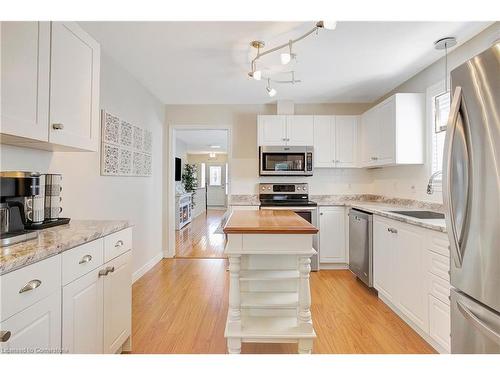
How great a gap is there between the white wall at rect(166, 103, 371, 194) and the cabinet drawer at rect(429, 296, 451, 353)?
247 cm

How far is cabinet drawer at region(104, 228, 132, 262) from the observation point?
151 centimetres

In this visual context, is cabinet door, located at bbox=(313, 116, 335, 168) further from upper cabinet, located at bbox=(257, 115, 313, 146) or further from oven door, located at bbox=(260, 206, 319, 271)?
oven door, located at bbox=(260, 206, 319, 271)

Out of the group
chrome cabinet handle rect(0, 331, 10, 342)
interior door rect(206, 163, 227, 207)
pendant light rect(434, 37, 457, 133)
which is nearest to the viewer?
chrome cabinet handle rect(0, 331, 10, 342)

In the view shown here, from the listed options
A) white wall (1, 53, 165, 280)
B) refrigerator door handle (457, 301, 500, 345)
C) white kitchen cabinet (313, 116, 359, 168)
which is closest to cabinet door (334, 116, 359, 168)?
white kitchen cabinet (313, 116, 359, 168)

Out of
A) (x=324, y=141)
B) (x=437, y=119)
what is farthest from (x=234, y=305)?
(x=324, y=141)

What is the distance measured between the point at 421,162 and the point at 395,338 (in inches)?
72.8

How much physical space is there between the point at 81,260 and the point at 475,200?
1.76m

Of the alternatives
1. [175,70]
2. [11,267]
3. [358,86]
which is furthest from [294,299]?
[358,86]

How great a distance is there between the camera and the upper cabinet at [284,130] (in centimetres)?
390

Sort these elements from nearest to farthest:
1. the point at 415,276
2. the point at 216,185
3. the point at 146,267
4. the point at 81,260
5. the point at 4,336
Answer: the point at 4,336 → the point at 81,260 → the point at 415,276 → the point at 146,267 → the point at 216,185

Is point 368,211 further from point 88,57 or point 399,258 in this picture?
point 88,57

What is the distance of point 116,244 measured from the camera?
161 cm

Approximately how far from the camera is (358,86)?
3.49 meters

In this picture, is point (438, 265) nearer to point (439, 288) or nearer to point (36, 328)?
point (439, 288)
